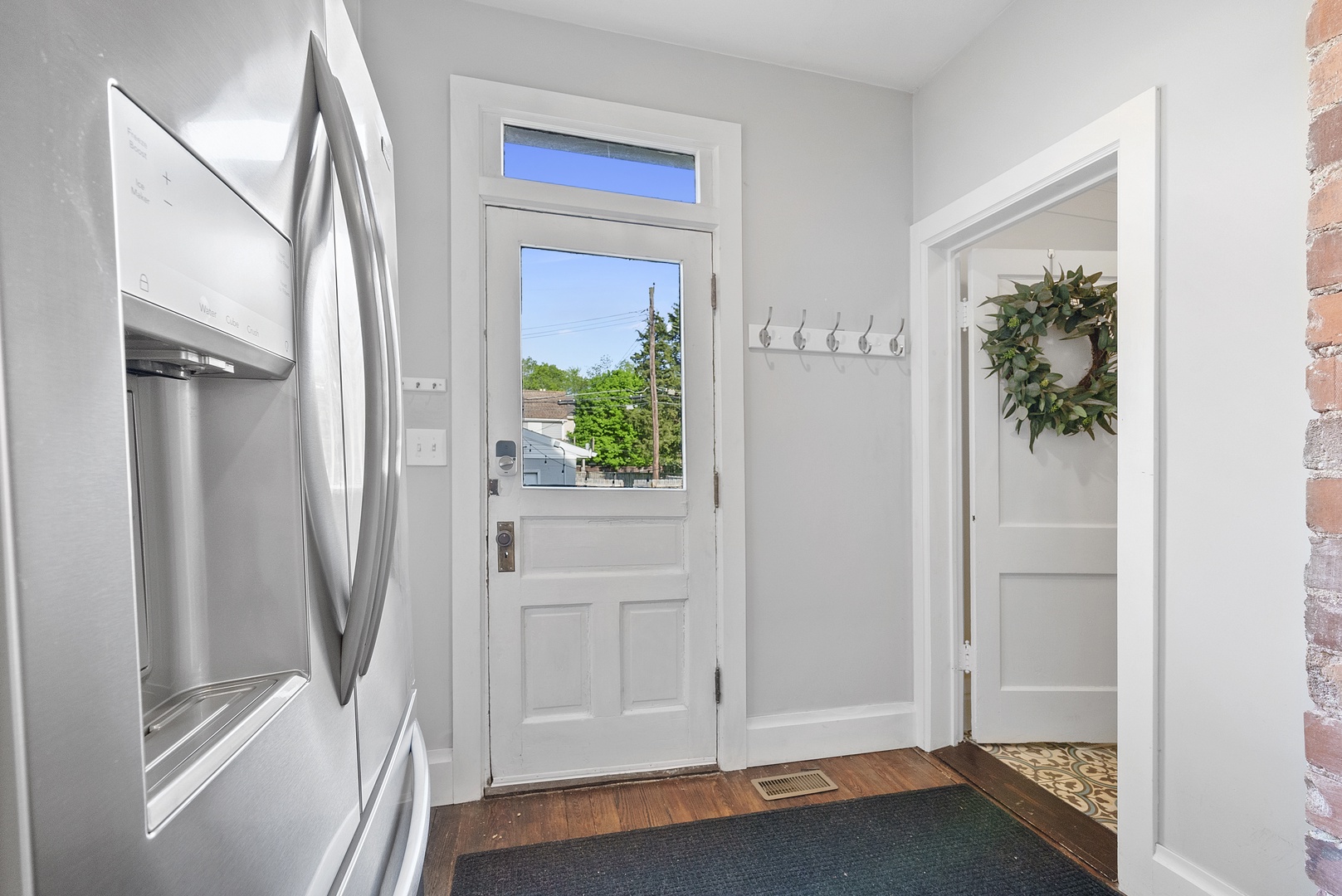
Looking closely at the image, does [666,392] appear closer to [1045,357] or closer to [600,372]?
[600,372]

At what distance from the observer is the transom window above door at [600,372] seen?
7.39 feet

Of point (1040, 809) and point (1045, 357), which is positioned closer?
point (1040, 809)

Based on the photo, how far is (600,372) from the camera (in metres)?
2.31

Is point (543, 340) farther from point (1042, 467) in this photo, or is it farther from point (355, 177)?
point (1042, 467)

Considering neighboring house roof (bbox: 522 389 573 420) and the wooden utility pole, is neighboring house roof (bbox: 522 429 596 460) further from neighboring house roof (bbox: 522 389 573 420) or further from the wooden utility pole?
the wooden utility pole

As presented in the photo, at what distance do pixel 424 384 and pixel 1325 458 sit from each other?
7.32 ft

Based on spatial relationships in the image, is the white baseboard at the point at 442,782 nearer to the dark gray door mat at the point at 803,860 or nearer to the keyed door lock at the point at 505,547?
the dark gray door mat at the point at 803,860

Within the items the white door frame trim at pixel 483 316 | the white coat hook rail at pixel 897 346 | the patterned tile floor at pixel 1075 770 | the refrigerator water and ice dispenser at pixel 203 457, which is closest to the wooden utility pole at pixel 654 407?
the white door frame trim at pixel 483 316

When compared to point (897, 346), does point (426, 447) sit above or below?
below

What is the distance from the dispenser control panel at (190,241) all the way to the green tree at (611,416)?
1741 millimetres

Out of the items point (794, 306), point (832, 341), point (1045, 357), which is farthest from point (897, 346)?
point (1045, 357)

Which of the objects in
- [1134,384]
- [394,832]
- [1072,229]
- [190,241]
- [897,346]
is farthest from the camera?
[1072,229]

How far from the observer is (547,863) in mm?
1832

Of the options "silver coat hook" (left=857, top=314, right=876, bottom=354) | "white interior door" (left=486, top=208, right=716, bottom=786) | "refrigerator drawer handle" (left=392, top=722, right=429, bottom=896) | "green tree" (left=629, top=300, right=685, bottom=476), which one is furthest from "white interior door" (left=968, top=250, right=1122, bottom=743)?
"refrigerator drawer handle" (left=392, top=722, right=429, bottom=896)
